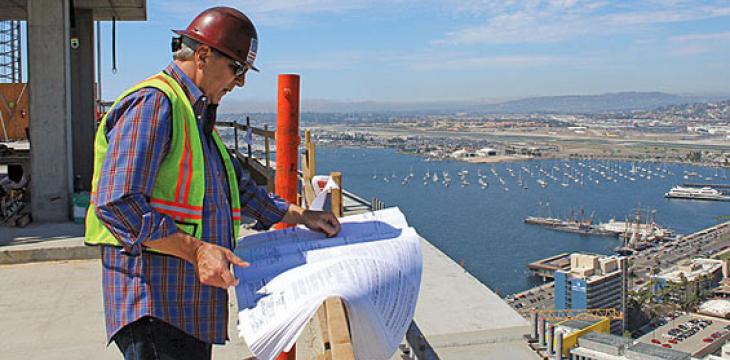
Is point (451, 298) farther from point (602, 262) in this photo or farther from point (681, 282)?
point (681, 282)

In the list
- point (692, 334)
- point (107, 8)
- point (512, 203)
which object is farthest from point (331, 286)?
point (512, 203)

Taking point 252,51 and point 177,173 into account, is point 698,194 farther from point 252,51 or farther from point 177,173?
point 177,173

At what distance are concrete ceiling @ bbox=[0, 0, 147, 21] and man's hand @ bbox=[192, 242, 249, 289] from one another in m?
7.28

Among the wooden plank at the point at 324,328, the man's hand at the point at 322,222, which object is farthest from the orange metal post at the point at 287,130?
the man's hand at the point at 322,222

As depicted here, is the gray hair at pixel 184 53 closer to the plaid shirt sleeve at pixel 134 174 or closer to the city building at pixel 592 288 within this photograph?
the plaid shirt sleeve at pixel 134 174

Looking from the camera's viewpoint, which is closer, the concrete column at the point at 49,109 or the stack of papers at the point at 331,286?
the stack of papers at the point at 331,286

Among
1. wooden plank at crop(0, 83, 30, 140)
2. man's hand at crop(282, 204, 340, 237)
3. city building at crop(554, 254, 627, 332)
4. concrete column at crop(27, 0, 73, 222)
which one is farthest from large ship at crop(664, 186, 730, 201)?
man's hand at crop(282, 204, 340, 237)

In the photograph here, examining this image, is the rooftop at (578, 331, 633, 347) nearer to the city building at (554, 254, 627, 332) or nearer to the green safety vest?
the city building at (554, 254, 627, 332)

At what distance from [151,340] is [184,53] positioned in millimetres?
512

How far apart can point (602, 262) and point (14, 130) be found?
27.9 m

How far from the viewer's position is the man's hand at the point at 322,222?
1.64 meters

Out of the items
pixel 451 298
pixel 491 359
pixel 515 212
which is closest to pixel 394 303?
pixel 491 359

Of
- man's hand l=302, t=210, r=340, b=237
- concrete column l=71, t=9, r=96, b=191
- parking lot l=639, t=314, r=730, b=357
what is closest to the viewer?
man's hand l=302, t=210, r=340, b=237

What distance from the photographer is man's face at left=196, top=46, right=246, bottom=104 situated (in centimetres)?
129
